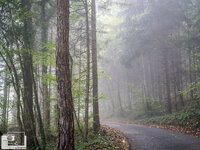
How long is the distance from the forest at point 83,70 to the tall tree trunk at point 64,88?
0.10ft

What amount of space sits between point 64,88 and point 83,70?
7718 millimetres

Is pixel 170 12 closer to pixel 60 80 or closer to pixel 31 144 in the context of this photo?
pixel 60 80

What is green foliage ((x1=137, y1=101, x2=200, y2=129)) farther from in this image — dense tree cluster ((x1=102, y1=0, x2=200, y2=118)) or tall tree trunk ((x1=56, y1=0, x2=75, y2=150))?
tall tree trunk ((x1=56, y1=0, x2=75, y2=150))

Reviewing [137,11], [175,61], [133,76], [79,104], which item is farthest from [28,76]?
[133,76]

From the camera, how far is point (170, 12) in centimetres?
1428

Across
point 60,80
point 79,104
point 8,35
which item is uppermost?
point 8,35

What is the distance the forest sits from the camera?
5547 mm

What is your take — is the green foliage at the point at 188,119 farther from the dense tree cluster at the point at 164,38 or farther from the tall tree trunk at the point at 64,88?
the tall tree trunk at the point at 64,88

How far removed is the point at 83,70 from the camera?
12516 mm

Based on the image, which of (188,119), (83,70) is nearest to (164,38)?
(188,119)

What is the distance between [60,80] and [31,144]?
4.27 m

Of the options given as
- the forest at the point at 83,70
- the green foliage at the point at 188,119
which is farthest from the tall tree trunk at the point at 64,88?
the green foliage at the point at 188,119

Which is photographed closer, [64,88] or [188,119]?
[64,88]

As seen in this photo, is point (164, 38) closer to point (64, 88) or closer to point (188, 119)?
point (188, 119)
